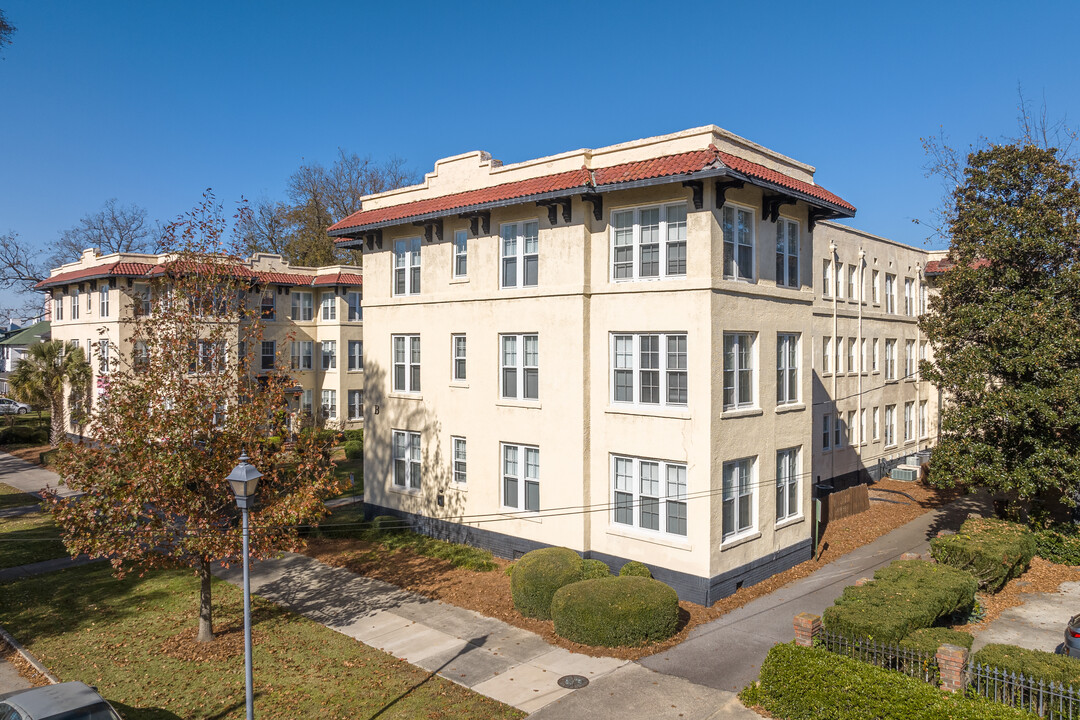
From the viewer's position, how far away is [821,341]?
3008cm

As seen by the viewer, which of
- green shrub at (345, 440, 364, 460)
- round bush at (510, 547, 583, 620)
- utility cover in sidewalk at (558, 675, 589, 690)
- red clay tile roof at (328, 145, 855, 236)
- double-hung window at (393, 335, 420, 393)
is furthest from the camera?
green shrub at (345, 440, 364, 460)

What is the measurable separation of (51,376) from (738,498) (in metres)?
40.4

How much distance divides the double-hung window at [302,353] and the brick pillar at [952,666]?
130 feet

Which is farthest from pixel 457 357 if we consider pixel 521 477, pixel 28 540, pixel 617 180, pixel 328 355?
pixel 328 355

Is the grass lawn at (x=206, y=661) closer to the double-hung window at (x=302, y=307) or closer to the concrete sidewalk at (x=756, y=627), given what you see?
the concrete sidewalk at (x=756, y=627)

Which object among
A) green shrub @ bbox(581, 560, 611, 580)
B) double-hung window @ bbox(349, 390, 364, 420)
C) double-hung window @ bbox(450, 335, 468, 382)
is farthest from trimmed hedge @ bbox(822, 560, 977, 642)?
double-hung window @ bbox(349, 390, 364, 420)

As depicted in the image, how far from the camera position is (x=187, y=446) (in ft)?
46.0

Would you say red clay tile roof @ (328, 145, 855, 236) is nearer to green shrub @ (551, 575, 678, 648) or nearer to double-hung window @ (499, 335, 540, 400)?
double-hung window @ (499, 335, 540, 400)

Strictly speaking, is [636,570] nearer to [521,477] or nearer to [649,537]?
[649,537]

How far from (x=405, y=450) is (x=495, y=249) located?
763 cm

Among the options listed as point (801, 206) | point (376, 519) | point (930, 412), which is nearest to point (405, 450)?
point (376, 519)

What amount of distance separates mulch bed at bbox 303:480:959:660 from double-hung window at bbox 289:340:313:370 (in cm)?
2255

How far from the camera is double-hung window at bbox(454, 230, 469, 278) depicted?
21.9 meters

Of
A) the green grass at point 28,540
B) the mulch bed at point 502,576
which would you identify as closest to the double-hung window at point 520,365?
the mulch bed at point 502,576
